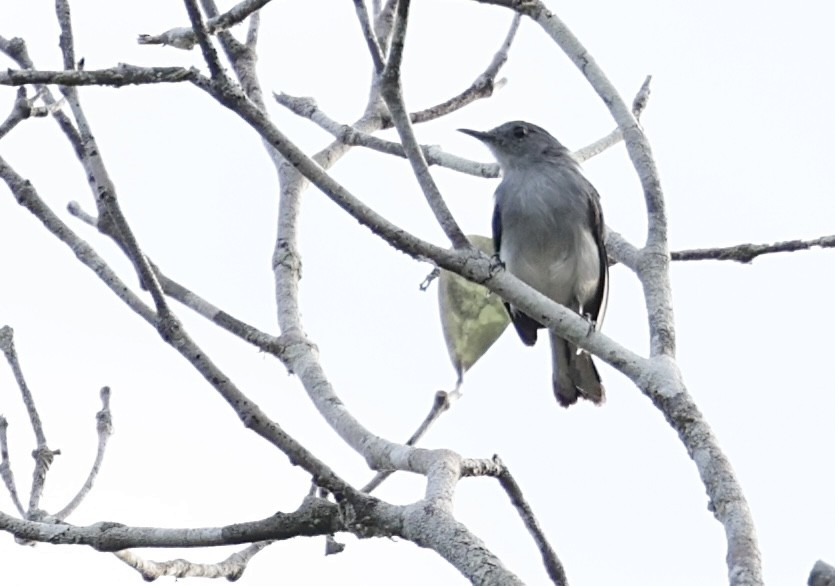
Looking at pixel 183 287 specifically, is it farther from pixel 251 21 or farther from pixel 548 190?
pixel 548 190

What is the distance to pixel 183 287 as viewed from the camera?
17.6 ft

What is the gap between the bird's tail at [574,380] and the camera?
31.3 ft

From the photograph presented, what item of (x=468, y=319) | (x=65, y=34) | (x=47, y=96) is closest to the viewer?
(x=65, y=34)

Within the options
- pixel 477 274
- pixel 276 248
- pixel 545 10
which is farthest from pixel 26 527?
pixel 545 10

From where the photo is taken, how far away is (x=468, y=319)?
6.32 meters

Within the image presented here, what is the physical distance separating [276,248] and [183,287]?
0.72m

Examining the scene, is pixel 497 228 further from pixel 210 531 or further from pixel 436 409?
pixel 210 531

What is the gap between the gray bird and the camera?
955 cm

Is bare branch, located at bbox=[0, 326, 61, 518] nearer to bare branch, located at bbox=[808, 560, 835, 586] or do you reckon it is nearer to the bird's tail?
bare branch, located at bbox=[808, 560, 835, 586]

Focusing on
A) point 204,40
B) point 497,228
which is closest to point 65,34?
point 204,40

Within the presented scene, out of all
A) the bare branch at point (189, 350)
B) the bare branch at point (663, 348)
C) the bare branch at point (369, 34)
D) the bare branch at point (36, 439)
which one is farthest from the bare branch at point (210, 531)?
the bare branch at point (369, 34)

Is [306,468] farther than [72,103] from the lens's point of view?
No

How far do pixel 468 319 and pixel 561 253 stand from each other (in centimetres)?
340

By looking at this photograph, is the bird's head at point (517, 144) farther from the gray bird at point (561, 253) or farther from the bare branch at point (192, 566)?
the bare branch at point (192, 566)
